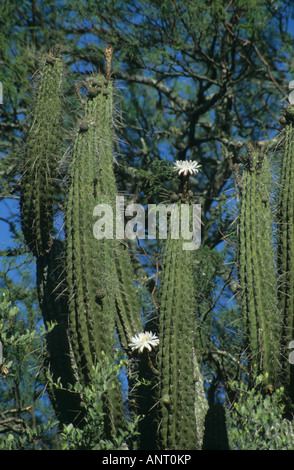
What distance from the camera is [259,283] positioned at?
3.27m

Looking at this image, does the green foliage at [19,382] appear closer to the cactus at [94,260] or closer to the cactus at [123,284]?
the cactus at [123,284]

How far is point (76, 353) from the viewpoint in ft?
10.1

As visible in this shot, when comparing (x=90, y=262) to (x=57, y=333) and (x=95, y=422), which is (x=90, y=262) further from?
(x=95, y=422)

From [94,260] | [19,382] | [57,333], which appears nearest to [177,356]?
[94,260]

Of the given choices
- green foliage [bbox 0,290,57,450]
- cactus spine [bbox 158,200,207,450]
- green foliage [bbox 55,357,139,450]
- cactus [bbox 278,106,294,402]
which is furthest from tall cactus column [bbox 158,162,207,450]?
green foliage [bbox 0,290,57,450]

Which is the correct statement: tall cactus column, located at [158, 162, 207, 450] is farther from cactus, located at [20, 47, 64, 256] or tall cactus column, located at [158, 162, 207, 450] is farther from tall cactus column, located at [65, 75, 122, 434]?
cactus, located at [20, 47, 64, 256]

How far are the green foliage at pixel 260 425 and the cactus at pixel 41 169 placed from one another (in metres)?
1.49

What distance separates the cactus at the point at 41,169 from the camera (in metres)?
3.62

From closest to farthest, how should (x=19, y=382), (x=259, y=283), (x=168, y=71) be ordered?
(x=259, y=283) → (x=19, y=382) → (x=168, y=71)

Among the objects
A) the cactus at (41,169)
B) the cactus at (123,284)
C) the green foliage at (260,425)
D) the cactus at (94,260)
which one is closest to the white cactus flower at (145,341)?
the cactus at (123,284)

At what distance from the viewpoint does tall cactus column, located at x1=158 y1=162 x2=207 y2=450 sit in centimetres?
303

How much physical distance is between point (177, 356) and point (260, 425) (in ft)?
1.72

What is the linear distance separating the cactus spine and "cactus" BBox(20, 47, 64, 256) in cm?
78
